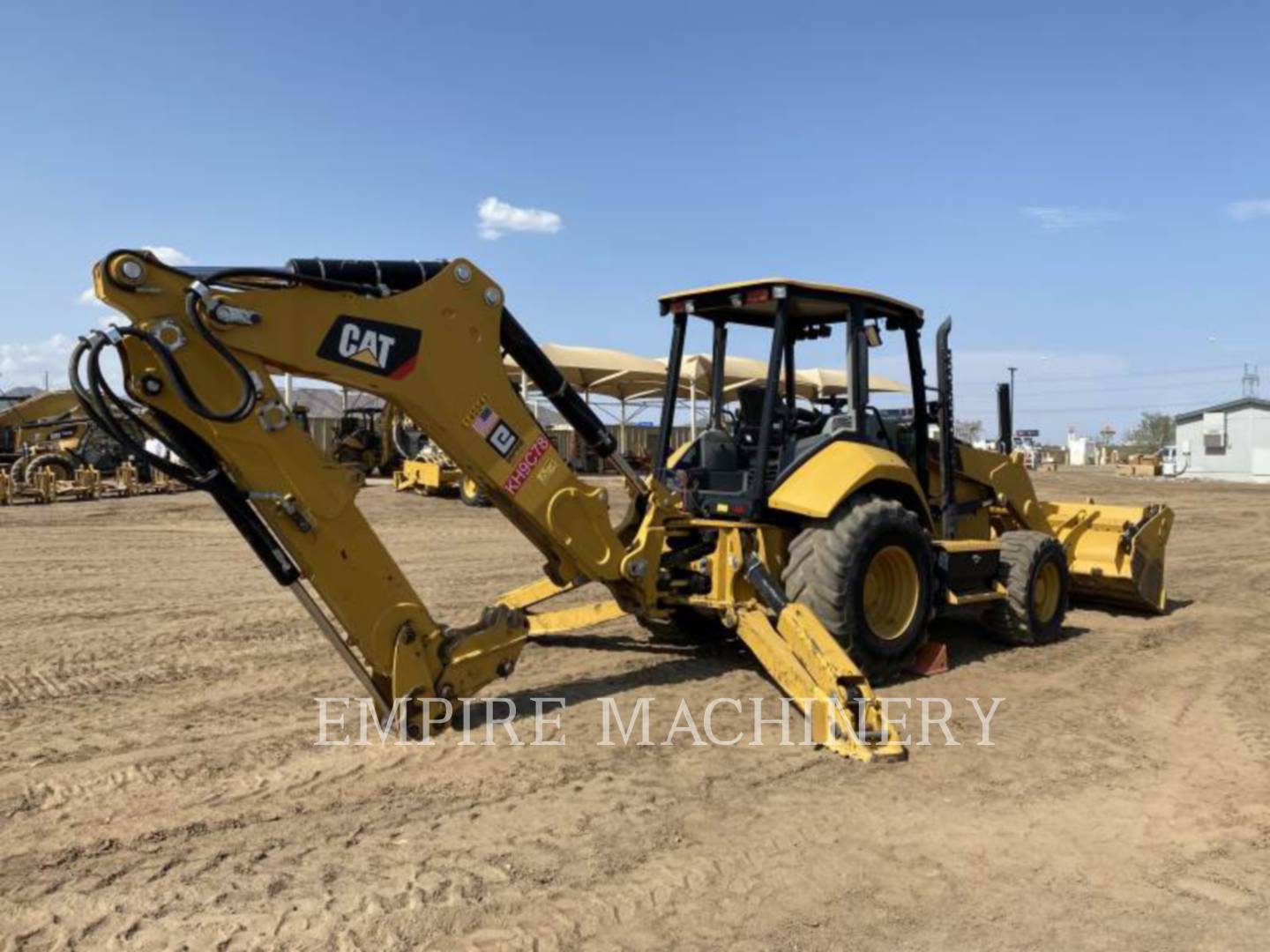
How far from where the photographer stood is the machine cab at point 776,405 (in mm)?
6461

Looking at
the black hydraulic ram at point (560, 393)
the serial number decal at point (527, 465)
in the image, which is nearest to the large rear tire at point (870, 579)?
the black hydraulic ram at point (560, 393)

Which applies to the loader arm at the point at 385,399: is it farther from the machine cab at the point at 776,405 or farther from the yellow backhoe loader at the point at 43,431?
the yellow backhoe loader at the point at 43,431

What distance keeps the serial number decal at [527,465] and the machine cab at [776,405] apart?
1.56m

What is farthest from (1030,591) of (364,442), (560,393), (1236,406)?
(1236,406)

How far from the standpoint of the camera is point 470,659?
5160 mm

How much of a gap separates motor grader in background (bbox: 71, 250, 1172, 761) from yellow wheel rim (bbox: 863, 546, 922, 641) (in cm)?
2

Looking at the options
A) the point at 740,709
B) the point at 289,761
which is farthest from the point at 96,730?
the point at 740,709

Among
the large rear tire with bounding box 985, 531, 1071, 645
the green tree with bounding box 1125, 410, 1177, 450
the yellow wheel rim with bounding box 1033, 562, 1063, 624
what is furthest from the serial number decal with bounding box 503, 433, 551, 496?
the green tree with bounding box 1125, 410, 1177, 450

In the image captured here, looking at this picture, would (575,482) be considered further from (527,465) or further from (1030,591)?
(1030,591)

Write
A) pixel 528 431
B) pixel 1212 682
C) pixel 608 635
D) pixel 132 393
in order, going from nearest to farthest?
pixel 132 393 → pixel 528 431 → pixel 1212 682 → pixel 608 635

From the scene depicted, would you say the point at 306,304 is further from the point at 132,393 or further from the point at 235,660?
the point at 235,660

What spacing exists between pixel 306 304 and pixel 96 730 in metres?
2.51

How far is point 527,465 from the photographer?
536cm

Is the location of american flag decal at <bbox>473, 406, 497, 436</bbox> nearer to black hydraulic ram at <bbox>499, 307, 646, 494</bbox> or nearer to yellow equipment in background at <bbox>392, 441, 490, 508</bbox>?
black hydraulic ram at <bbox>499, 307, 646, 494</bbox>
